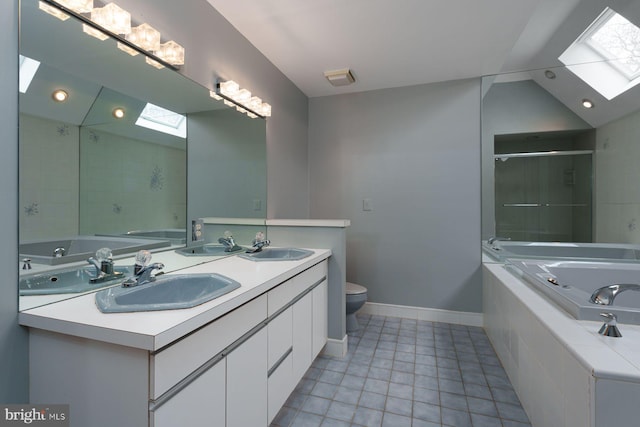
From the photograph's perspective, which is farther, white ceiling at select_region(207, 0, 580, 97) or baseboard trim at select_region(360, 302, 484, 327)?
baseboard trim at select_region(360, 302, 484, 327)

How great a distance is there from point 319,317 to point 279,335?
630mm

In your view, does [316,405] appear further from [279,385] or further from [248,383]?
[248,383]

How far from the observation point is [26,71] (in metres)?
0.98

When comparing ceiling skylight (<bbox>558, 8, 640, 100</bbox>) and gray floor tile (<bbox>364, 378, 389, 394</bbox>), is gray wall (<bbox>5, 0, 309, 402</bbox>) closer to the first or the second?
gray floor tile (<bbox>364, 378, 389, 394</bbox>)

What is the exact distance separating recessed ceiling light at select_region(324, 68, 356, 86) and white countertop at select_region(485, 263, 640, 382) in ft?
7.31

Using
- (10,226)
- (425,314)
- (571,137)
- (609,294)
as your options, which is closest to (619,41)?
(571,137)

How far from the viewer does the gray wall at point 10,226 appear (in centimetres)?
90

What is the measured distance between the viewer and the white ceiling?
1885 mm

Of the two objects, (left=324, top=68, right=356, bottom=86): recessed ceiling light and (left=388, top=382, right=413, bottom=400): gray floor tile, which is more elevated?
(left=324, top=68, right=356, bottom=86): recessed ceiling light

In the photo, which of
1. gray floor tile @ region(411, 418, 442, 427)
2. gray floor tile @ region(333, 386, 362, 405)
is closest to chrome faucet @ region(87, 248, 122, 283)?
gray floor tile @ region(333, 386, 362, 405)

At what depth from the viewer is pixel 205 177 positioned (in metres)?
1.85

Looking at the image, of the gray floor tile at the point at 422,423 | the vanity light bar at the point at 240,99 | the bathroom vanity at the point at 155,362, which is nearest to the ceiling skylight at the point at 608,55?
the vanity light bar at the point at 240,99

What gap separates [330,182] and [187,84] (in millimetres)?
1834

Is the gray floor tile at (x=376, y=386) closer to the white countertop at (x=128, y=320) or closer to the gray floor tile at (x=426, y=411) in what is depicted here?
the gray floor tile at (x=426, y=411)
